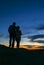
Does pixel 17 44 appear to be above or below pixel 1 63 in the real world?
above

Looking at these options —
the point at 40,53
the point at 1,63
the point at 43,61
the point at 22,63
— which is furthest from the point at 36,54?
the point at 1,63

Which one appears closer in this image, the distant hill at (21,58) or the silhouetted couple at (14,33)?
the distant hill at (21,58)

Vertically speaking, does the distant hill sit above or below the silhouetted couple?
below

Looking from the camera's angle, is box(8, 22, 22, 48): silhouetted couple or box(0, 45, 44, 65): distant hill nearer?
box(0, 45, 44, 65): distant hill

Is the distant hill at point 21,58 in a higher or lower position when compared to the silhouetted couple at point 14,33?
lower

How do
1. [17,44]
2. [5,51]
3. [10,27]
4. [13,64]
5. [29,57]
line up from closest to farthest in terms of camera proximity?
[13,64] < [29,57] < [5,51] < [10,27] < [17,44]

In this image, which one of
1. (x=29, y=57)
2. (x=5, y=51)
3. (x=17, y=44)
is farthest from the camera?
(x=17, y=44)

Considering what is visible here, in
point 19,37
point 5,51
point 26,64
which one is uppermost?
point 19,37

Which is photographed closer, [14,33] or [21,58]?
[21,58]

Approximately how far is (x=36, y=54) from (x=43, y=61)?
2096 millimetres

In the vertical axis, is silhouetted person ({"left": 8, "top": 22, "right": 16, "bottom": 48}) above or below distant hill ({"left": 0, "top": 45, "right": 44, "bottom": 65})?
above

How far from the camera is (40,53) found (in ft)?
54.7

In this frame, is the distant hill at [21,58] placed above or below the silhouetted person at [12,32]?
below

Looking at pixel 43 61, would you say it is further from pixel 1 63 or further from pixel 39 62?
pixel 1 63
